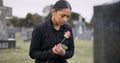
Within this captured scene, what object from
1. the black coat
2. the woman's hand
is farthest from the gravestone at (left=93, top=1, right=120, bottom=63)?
the black coat

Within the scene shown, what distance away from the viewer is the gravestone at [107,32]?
1860 millimetres

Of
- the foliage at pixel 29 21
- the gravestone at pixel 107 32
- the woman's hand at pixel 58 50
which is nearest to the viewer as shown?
the gravestone at pixel 107 32

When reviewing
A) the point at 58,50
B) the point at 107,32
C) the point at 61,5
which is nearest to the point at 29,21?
the point at 61,5

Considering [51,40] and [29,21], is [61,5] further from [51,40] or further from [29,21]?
[29,21]

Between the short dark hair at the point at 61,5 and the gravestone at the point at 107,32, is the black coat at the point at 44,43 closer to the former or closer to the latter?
the short dark hair at the point at 61,5

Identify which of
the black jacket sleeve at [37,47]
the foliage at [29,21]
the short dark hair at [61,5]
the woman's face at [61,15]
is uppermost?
the short dark hair at [61,5]

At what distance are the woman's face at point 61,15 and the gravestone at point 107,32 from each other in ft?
3.72

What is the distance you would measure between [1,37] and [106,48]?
16509 mm

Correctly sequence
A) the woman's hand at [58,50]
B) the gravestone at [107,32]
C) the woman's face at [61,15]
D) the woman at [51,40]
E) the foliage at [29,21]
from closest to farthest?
the gravestone at [107,32], the woman's hand at [58,50], the woman's face at [61,15], the woman at [51,40], the foliage at [29,21]

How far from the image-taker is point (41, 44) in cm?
331

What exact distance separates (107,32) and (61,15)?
48.0 inches

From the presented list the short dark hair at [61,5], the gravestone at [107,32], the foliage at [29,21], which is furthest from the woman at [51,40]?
the foliage at [29,21]

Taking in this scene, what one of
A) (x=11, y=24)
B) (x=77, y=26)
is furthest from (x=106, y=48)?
(x=11, y=24)

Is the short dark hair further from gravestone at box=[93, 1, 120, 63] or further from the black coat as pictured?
gravestone at box=[93, 1, 120, 63]
